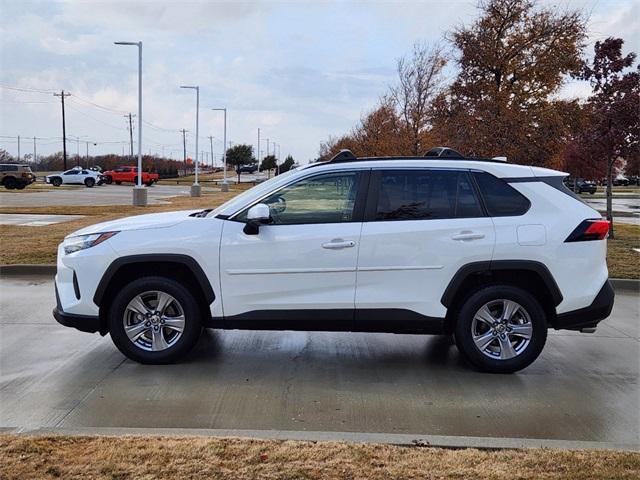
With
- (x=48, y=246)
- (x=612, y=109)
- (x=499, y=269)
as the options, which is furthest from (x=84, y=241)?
(x=612, y=109)

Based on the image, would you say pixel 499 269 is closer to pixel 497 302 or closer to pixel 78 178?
pixel 497 302

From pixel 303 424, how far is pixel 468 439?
1.07 m

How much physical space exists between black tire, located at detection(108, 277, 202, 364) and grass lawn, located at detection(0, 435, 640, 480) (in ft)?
5.04

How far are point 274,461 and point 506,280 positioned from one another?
8.98 ft

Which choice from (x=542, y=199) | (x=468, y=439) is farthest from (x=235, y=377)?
(x=542, y=199)

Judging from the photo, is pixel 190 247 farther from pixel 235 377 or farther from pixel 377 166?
pixel 377 166

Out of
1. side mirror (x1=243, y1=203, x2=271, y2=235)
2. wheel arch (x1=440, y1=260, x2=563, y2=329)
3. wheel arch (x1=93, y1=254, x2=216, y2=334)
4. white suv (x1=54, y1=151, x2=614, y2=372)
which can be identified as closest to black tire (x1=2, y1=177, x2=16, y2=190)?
white suv (x1=54, y1=151, x2=614, y2=372)

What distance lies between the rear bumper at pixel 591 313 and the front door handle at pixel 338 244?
73.5 inches

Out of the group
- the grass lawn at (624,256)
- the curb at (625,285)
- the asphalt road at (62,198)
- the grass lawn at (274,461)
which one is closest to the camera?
the grass lawn at (274,461)

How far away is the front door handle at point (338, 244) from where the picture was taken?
15.9 ft

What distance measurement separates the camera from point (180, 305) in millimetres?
4980

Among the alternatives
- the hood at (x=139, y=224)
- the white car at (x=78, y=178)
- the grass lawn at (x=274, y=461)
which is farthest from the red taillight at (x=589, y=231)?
the white car at (x=78, y=178)

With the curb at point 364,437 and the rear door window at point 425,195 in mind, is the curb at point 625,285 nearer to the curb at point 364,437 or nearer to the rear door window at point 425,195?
the rear door window at point 425,195

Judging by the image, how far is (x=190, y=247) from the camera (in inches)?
193
